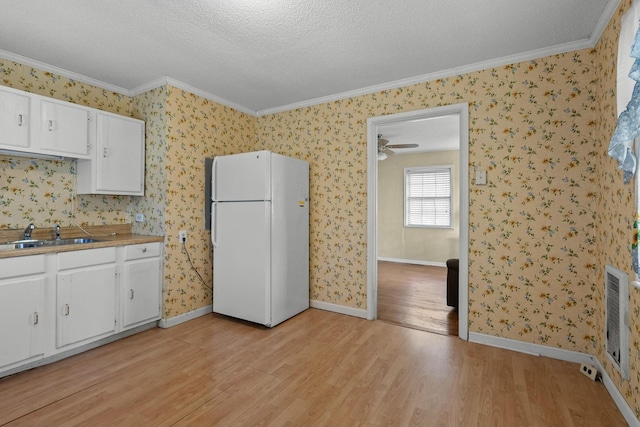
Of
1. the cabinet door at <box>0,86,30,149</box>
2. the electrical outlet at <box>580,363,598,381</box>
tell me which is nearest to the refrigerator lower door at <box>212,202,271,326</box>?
the cabinet door at <box>0,86,30,149</box>

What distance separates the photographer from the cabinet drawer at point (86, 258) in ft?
7.42

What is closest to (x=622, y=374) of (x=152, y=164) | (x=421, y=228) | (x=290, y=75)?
(x=290, y=75)

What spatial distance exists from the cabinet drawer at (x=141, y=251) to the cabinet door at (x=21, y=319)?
61 centimetres

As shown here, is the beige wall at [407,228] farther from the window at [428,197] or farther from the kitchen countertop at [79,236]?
the kitchen countertop at [79,236]

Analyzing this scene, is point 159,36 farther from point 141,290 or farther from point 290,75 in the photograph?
point 141,290

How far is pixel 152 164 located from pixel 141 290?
124 cm

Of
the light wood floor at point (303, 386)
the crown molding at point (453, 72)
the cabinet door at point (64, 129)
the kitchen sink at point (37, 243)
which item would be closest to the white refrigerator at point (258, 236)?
the light wood floor at point (303, 386)

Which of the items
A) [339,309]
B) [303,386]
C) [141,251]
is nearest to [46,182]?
[141,251]

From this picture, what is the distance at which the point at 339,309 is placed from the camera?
11.0 feet

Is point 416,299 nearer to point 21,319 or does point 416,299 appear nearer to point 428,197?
point 428,197

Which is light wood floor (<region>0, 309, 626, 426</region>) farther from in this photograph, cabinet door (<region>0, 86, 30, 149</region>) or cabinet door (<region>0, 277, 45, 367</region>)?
cabinet door (<region>0, 86, 30, 149</region>)

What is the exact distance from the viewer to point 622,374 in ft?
5.55

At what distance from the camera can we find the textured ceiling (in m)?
1.90

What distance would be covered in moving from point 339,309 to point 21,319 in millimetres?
2634
